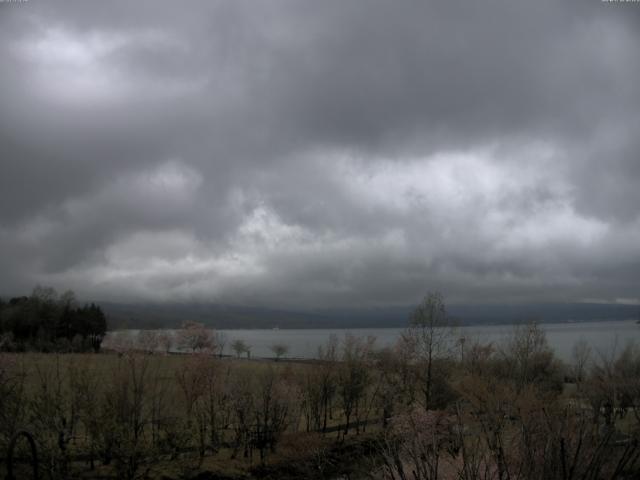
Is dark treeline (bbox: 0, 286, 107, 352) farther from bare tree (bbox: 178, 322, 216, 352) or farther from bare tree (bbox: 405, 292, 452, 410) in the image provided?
bare tree (bbox: 405, 292, 452, 410)

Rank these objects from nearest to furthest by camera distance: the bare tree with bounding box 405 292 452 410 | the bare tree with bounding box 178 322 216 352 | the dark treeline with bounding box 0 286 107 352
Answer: the bare tree with bounding box 405 292 452 410
the bare tree with bounding box 178 322 216 352
the dark treeline with bounding box 0 286 107 352

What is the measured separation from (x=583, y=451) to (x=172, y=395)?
34479mm

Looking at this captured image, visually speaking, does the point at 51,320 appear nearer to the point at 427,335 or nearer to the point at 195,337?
the point at 195,337

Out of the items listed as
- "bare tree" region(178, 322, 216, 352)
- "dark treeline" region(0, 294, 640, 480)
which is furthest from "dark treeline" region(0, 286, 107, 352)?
"dark treeline" region(0, 294, 640, 480)

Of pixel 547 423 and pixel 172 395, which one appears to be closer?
pixel 547 423

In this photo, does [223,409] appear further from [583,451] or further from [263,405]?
[583,451]

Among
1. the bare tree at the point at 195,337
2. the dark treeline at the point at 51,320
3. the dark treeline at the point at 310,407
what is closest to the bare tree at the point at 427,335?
the dark treeline at the point at 310,407

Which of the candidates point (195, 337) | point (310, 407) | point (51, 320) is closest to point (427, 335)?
point (310, 407)

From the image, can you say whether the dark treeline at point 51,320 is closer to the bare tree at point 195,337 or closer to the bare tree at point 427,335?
the bare tree at point 195,337

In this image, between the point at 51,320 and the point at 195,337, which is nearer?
the point at 195,337

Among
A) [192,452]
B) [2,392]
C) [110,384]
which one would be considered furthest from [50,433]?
[192,452]

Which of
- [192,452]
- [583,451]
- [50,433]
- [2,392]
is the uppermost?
[583,451]

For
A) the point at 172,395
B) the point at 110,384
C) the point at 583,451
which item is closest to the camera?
the point at 583,451

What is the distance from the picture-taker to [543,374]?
61.9m
